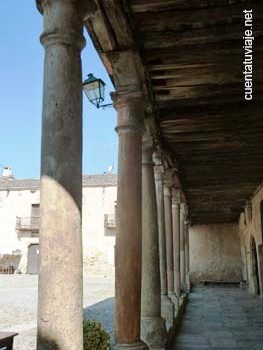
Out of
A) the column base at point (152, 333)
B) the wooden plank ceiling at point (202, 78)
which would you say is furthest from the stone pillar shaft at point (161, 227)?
the column base at point (152, 333)

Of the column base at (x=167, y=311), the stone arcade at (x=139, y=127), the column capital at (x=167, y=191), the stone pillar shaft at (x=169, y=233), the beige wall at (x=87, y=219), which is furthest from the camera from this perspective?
the beige wall at (x=87, y=219)

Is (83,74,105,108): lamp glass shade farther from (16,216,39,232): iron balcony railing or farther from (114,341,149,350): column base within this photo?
(16,216,39,232): iron balcony railing

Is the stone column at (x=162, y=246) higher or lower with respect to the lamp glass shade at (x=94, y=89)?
lower

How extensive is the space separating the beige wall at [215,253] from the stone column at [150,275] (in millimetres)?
17747

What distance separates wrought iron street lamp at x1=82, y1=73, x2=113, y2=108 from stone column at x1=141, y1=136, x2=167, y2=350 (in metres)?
1.37

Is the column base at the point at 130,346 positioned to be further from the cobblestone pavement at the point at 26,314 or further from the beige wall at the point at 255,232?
the beige wall at the point at 255,232

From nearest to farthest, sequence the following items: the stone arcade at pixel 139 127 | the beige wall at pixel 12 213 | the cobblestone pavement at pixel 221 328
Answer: the stone arcade at pixel 139 127 < the cobblestone pavement at pixel 221 328 < the beige wall at pixel 12 213

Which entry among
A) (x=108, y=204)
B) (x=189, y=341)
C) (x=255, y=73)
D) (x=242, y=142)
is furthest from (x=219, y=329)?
(x=108, y=204)

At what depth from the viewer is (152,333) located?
18.4 ft

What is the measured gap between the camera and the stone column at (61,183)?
2.41 meters

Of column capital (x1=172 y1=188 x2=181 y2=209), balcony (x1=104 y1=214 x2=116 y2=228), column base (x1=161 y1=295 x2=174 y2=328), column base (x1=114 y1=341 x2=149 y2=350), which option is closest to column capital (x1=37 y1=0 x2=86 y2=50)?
column base (x1=114 y1=341 x2=149 y2=350)

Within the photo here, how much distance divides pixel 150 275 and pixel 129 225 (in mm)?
1396

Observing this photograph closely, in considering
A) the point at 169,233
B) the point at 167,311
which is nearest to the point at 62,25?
the point at 167,311

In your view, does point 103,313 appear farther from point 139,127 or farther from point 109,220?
point 109,220
